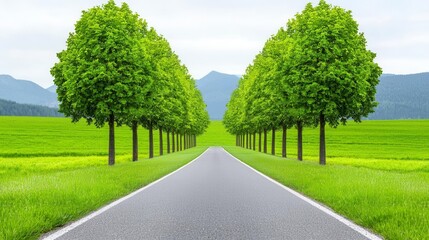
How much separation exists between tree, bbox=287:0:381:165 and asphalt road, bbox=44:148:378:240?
506 inches

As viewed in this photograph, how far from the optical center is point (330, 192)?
12.6 metres

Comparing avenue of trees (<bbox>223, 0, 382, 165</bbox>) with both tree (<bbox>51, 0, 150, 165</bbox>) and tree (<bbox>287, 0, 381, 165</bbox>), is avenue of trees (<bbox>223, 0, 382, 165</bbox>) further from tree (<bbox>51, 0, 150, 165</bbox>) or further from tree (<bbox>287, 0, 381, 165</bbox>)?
tree (<bbox>51, 0, 150, 165</bbox>)

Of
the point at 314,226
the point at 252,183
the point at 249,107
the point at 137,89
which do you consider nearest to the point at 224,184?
the point at 252,183

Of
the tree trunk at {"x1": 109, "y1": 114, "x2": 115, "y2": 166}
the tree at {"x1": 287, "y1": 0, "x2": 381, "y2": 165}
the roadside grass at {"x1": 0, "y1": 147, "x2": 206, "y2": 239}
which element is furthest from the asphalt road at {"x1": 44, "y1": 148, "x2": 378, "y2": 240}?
the tree trunk at {"x1": 109, "y1": 114, "x2": 115, "y2": 166}

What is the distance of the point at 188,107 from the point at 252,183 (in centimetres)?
3953

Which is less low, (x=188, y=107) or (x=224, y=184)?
(x=188, y=107)

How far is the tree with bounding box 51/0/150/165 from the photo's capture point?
24.1 metres

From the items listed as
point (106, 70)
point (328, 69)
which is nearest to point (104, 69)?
point (106, 70)

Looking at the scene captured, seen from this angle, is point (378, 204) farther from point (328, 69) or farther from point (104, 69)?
point (104, 69)

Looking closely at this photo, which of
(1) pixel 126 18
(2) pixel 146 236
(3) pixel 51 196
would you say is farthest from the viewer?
(1) pixel 126 18

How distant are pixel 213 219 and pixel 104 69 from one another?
16806 millimetres

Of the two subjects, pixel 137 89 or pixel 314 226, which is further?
pixel 137 89

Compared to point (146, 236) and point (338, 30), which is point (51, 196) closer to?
point (146, 236)

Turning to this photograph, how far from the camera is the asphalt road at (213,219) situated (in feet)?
23.9
